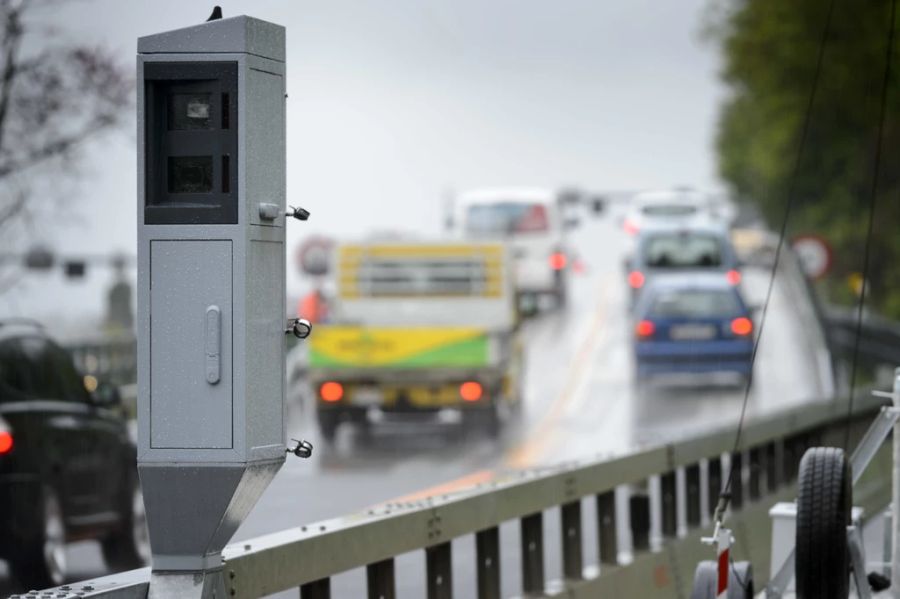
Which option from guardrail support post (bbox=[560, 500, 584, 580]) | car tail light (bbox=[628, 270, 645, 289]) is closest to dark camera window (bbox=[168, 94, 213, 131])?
guardrail support post (bbox=[560, 500, 584, 580])

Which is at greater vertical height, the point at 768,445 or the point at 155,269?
the point at 155,269

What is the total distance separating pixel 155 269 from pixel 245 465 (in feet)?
2.09

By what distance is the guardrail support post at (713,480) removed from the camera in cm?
1353

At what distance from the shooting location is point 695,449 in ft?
41.6

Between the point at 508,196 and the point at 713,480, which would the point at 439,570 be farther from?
the point at 508,196

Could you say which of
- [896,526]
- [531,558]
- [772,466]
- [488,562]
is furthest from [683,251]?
[896,526]

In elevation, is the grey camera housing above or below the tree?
below

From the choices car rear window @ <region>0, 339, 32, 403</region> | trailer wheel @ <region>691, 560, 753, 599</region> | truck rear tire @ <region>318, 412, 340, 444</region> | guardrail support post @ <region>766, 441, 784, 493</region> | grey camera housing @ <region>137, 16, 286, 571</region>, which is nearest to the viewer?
grey camera housing @ <region>137, 16, 286, 571</region>

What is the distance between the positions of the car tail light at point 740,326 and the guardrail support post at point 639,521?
72.7 ft

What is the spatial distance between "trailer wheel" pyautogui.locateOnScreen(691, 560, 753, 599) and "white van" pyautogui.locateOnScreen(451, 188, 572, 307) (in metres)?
44.0

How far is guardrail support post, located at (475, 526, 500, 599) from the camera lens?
9.30 metres

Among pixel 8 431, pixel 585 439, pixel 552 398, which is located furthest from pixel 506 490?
pixel 552 398

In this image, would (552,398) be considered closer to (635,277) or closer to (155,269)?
(635,277)

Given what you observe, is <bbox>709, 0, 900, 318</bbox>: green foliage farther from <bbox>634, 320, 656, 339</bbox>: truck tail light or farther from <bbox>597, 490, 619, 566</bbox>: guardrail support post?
<bbox>597, 490, 619, 566</bbox>: guardrail support post
